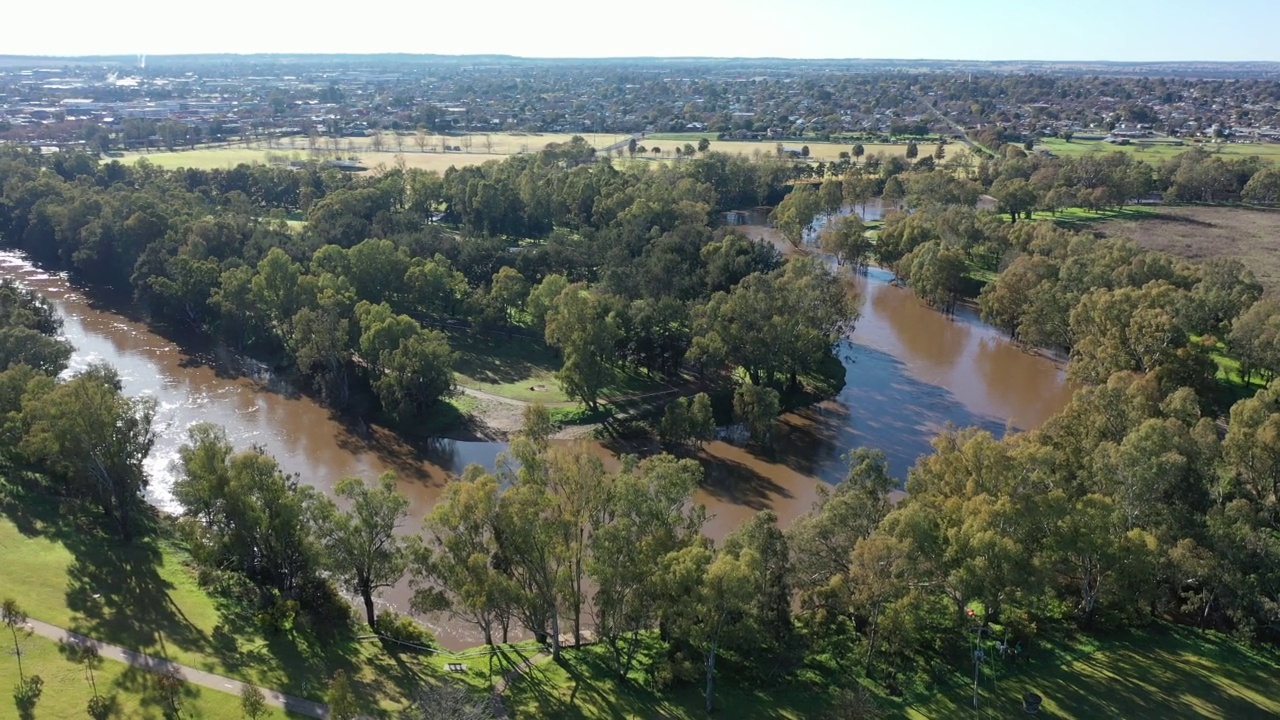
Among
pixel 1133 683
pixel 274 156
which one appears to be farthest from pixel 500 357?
pixel 274 156

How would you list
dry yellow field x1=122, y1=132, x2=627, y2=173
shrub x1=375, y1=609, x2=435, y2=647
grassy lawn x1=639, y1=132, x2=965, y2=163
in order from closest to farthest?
1. shrub x1=375, y1=609, x2=435, y2=647
2. dry yellow field x1=122, y1=132, x2=627, y2=173
3. grassy lawn x1=639, y1=132, x2=965, y2=163

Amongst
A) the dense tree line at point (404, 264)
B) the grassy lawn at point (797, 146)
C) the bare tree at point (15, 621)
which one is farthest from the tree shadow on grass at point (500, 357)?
the grassy lawn at point (797, 146)

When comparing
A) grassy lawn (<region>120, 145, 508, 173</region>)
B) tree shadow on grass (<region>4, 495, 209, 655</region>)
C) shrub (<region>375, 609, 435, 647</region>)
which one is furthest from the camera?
grassy lawn (<region>120, 145, 508, 173</region>)

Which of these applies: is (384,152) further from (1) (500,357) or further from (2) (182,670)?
(2) (182,670)

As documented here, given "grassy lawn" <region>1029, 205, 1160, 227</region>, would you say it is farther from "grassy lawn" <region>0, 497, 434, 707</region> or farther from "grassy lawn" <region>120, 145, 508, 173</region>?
"grassy lawn" <region>0, 497, 434, 707</region>

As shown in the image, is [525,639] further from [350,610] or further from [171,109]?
[171,109]

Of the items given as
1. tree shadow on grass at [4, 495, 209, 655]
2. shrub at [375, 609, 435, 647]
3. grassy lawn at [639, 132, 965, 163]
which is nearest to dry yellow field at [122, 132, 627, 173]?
grassy lawn at [639, 132, 965, 163]

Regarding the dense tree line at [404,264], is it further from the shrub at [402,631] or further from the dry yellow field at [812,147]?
the dry yellow field at [812,147]
